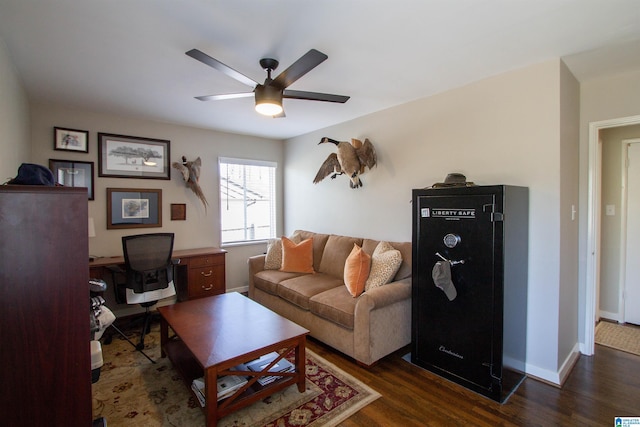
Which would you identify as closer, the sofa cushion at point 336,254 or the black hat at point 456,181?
the black hat at point 456,181

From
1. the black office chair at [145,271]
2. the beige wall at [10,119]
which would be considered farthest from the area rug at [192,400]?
the beige wall at [10,119]

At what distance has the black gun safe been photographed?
83.8 inches

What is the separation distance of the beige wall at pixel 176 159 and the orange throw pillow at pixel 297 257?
3.76 feet

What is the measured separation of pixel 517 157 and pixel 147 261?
11.7ft

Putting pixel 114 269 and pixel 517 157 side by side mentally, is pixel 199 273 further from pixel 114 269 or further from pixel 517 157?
pixel 517 157

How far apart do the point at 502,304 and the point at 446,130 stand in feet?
5.42

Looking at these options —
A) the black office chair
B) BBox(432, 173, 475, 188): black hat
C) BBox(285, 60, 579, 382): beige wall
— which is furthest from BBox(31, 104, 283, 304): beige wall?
BBox(432, 173, 475, 188): black hat

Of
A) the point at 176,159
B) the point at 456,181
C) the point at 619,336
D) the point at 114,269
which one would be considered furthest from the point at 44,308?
the point at 619,336

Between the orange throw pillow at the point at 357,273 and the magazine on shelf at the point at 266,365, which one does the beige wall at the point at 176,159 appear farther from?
the magazine on shelf at the point at 266,365

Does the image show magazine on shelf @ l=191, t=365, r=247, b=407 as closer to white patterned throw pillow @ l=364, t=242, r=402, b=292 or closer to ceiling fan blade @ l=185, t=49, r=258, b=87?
white patterned throw pillow @ l=364, t=242, r=402, b=292

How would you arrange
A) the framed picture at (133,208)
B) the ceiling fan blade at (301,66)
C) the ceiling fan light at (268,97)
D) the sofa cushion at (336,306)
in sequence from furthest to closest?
the framed picture at (133,208) → the sofa cushion at (336,306) → the ceiling fan light at (268,97) → the ceiling fan blade at (301,66)

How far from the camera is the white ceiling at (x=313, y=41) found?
169 centimetres

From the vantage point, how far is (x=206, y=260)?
391 centimetres

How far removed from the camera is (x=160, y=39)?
199cm
